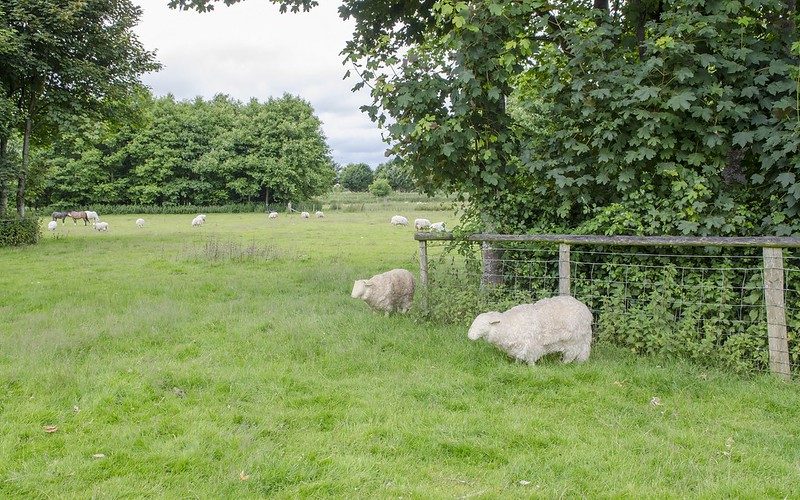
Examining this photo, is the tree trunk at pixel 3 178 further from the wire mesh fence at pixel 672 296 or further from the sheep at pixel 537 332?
the sheep at pixel 537 332

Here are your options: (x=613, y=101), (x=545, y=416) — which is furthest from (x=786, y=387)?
(x=613, y=101)

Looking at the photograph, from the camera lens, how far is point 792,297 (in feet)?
21.4

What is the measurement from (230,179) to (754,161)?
5567cm

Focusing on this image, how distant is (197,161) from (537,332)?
54.8 meters

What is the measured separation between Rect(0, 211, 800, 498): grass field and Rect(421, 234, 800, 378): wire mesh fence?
402mm

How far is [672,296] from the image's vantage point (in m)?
7.08

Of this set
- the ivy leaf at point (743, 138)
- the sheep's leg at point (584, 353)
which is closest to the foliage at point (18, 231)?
the sheep's leg at point (584, 353)

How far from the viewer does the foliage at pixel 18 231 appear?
20594 mm

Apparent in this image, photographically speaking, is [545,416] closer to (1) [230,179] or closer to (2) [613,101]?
(2) [613,101]

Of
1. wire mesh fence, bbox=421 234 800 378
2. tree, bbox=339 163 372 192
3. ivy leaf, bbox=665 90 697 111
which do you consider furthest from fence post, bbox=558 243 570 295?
tree, bbox=339 163 372 192

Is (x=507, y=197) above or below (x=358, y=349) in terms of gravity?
above

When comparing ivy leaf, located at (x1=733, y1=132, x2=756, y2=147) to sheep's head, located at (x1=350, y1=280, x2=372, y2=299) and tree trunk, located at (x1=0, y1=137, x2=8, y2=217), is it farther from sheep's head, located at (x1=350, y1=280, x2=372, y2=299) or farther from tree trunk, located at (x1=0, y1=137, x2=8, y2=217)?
tree trunk, located at (x1=0, y1=137, x2=8, y2=217)

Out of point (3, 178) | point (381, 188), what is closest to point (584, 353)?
point (3, 178)

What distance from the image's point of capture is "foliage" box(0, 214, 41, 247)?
67.6 feet
